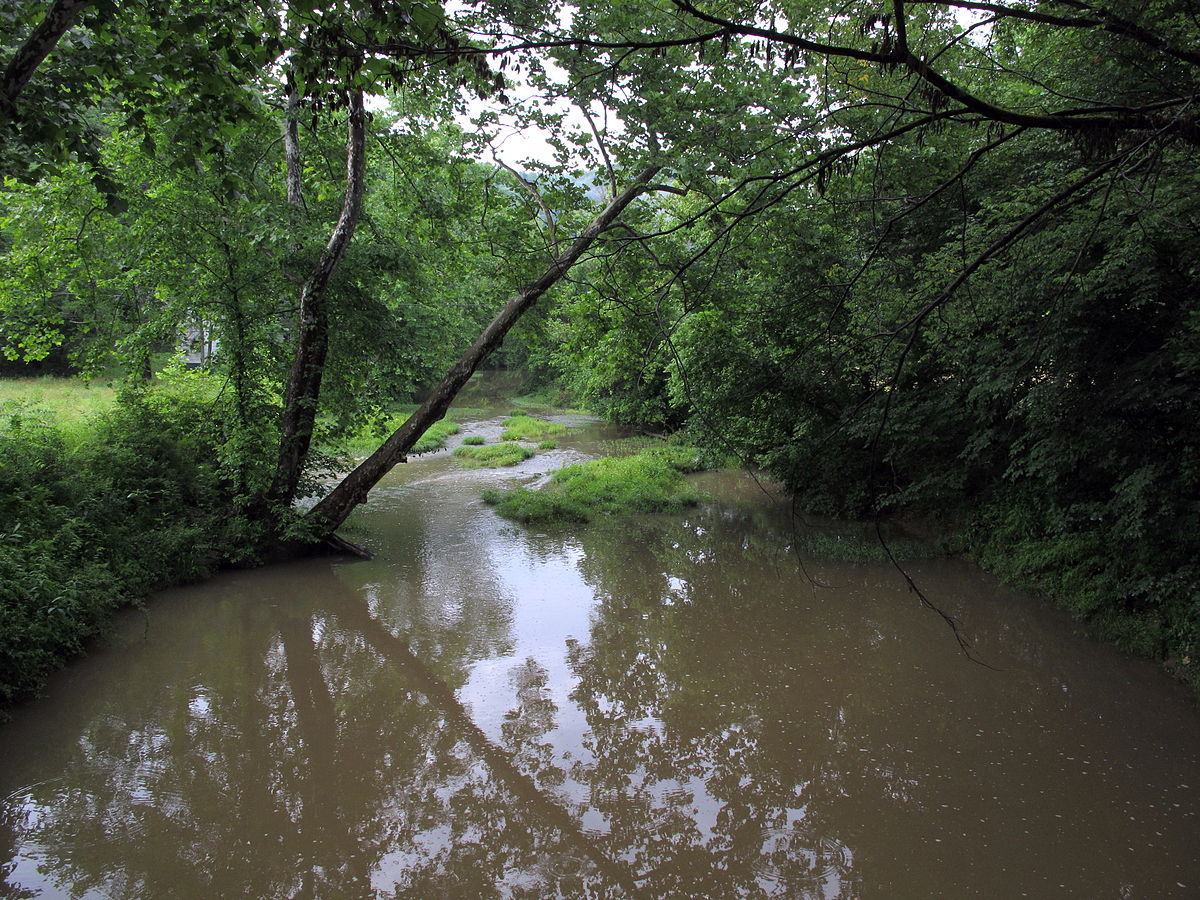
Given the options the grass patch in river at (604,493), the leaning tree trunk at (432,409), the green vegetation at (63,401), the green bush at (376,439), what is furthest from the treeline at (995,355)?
the green vegetation at (63,401)

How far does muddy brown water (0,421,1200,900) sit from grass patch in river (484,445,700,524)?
4017 millimetres

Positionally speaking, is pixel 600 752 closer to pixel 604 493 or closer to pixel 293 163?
pixel 293 163

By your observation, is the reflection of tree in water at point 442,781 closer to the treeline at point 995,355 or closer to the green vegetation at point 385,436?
the treeline at point 995,355

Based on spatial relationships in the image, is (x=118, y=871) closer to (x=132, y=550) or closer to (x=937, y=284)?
(x=132, y=550)

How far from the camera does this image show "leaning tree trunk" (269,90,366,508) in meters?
9.13

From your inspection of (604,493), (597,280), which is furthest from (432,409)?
(604,493)

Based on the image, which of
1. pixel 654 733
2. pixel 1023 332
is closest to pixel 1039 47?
pixel 1023 332

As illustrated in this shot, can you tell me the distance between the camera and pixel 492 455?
19453 millimetres

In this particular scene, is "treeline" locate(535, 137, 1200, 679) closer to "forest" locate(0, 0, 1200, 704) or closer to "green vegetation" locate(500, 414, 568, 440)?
"forest" locate(0, 0, 1200, 704)

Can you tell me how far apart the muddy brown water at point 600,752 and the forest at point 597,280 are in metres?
0.99

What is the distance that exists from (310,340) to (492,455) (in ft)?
32.9

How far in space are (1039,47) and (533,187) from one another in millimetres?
6081

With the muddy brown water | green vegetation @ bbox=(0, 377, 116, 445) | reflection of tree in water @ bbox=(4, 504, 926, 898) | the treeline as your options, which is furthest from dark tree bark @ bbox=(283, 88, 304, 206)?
reflection of tree in water @ bbox=(4, 504, 926, 898)

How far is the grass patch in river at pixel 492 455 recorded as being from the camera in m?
18.6
